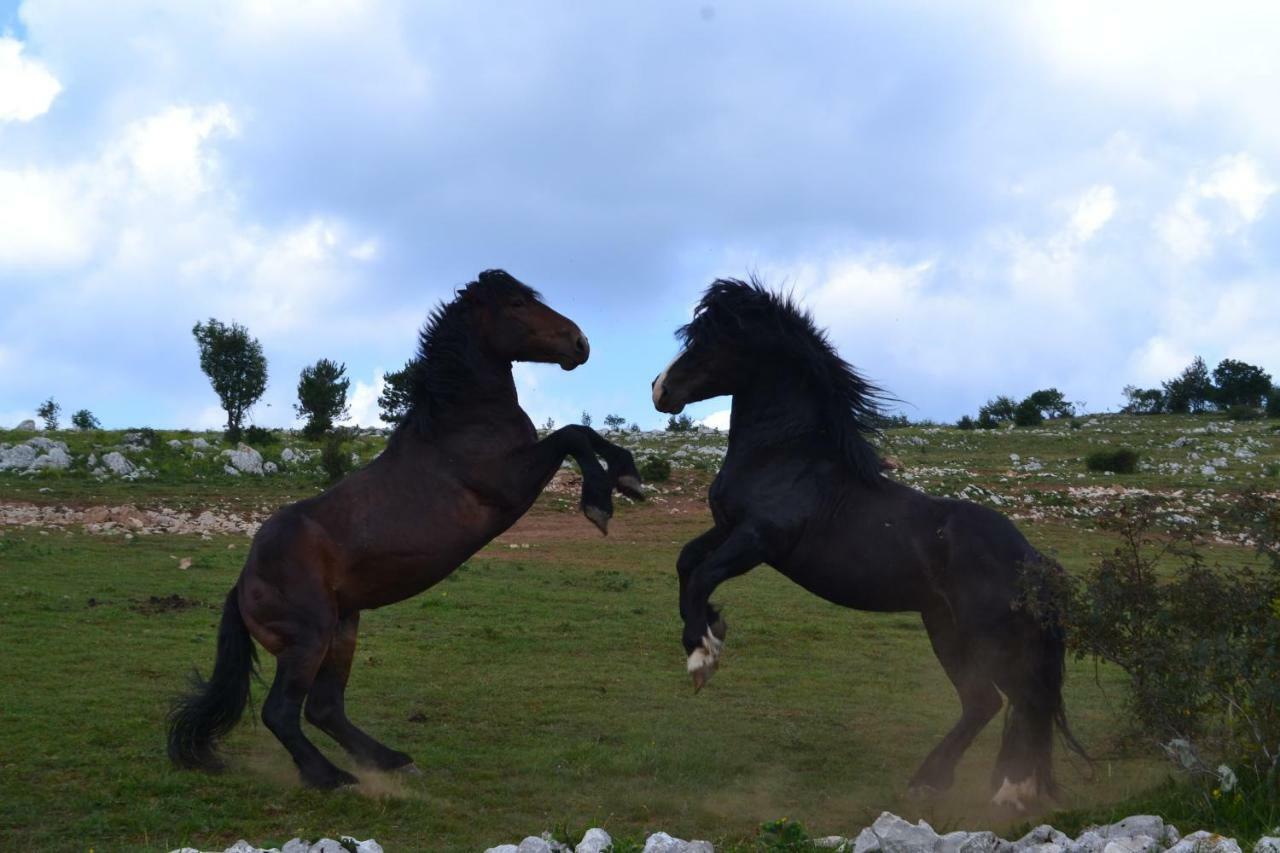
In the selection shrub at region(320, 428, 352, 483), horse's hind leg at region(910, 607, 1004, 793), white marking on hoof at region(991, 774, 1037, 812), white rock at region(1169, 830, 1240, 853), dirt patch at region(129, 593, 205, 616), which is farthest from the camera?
shrub at region(320, 428, 352, 483)

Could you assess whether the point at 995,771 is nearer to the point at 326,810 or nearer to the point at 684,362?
the point at 684,362

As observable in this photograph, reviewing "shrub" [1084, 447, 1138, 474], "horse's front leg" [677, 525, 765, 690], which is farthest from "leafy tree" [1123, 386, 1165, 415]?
"horse's front leg" [677, 525, 765, 690]

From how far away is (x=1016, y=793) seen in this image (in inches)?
278

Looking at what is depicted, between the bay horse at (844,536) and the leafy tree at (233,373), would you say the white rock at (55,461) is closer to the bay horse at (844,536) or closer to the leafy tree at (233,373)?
the leafy tree at (233,373)

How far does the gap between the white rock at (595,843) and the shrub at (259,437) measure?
96.8 ft

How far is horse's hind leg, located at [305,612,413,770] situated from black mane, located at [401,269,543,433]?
145 cm

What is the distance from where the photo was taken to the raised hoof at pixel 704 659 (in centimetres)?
693

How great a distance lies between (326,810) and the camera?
6.96 meters

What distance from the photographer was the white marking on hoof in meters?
7.03

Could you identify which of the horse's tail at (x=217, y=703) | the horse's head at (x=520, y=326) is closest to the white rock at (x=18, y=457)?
the horse's tail at (x=217, y=703)

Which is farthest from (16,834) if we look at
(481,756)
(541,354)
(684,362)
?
(684,362)

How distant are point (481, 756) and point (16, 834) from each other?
2.85 meters

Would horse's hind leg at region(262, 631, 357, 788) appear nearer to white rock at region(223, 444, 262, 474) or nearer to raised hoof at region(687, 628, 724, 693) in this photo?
raised hoof at region(687, 628, 724, 693)

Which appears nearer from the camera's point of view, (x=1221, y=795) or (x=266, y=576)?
(x=1221, y=795)
